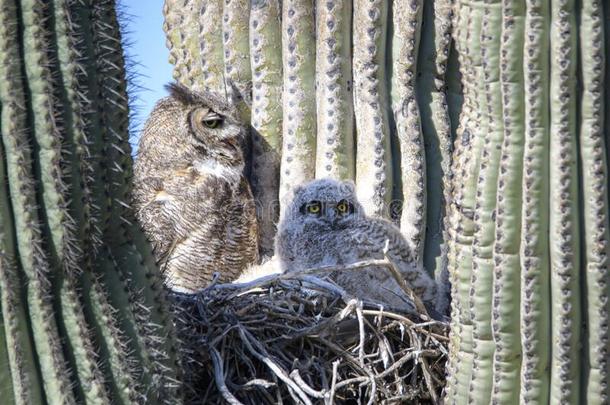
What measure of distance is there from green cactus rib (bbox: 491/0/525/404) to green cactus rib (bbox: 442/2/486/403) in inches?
3.6

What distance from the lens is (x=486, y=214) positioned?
9.67 feet

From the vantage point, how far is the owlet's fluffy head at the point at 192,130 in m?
5.29

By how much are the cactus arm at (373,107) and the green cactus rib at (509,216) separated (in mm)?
1563

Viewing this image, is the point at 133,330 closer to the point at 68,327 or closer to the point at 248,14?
the point at 68,327

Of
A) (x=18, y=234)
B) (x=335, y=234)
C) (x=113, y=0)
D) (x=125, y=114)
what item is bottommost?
(x=335, y=234)

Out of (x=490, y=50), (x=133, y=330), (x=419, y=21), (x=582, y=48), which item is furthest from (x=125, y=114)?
(x=419, y=21)

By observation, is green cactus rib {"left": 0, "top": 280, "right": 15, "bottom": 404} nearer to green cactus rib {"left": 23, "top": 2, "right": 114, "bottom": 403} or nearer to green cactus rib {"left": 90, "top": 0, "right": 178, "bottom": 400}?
green cactus rib {"left": 23, "top": 2, "right": 114, "bottom": 403}

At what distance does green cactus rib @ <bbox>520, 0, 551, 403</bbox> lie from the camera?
284 cm

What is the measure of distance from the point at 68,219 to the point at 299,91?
2321mm

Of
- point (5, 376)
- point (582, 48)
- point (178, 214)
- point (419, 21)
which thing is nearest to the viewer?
point (5, 376)

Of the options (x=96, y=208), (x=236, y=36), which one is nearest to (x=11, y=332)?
(x=96, y=208)

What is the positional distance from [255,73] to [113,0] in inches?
85.5

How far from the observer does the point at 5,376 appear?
2.44 meters

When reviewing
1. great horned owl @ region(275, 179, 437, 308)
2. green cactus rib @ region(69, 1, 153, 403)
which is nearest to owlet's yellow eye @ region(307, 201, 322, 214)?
great horned owl @ region(275, 179, 437, 308)
